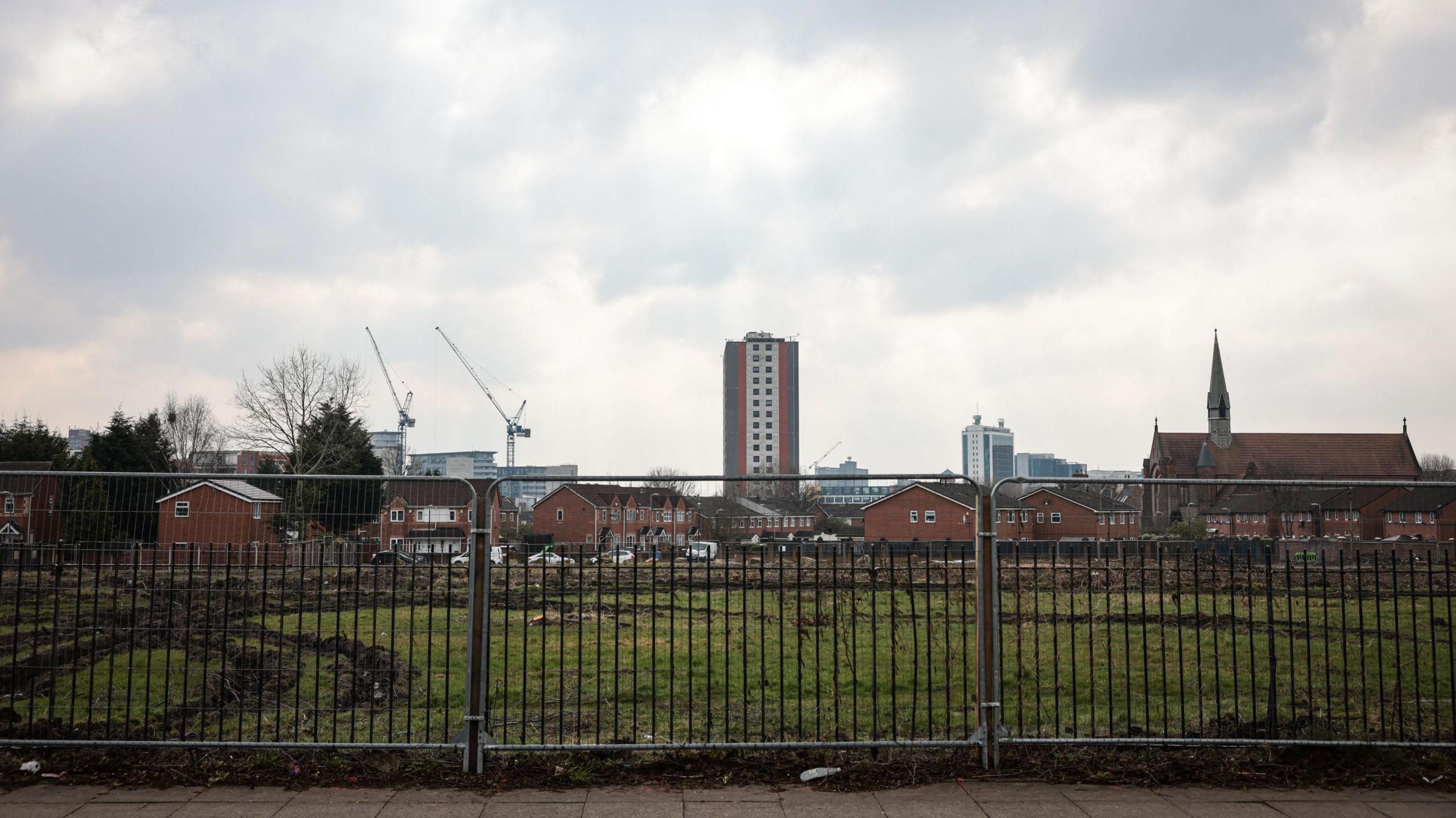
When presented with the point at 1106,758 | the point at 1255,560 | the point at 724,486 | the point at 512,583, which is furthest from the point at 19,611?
the point at 1255,560

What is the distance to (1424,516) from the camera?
6352 millimetres

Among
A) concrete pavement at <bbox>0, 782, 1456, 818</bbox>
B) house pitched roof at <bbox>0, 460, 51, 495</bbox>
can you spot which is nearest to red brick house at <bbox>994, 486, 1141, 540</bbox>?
concrete pavement at <bbox>0, 782, 1456, 818</bbox>

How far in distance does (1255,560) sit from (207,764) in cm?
717

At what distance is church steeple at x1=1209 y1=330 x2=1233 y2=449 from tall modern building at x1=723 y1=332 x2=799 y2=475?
83.6 metres

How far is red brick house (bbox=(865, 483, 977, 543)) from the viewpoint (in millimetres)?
6191

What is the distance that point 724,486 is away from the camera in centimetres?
602

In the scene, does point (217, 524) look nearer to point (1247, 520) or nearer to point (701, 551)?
point (701, 551)

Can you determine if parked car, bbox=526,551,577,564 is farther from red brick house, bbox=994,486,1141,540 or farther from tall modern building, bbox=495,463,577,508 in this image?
red brick house, bbox=994,486,1141,540

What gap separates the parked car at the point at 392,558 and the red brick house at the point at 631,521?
0.88m

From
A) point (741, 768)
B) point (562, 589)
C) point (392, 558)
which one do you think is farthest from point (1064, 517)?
point (392, 558)

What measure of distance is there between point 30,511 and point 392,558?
8.16 ft

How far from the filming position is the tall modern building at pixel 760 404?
563 feet

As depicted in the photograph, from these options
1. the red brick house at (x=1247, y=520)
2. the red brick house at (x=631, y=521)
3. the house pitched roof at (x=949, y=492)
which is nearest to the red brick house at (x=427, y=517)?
the red brick house at (x=631, y=521)

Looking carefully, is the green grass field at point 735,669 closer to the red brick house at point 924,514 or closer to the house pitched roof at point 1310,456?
the red brick house at point 924,514
